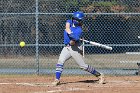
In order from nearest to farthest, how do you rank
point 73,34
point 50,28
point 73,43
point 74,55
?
1. point 73,34
2. point 73,43
3. point 74,55
4. point 50,28

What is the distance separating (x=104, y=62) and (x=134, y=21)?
6.51 ft

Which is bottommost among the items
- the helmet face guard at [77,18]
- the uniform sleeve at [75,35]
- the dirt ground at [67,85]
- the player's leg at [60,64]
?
the dirt ground at [67,85]

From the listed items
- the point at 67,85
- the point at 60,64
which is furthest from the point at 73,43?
the point at 67,85

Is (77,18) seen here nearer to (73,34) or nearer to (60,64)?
(73,34)

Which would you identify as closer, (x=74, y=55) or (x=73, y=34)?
(x=73, y=34)

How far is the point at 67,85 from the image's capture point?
11.8 metres

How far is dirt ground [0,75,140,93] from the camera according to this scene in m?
10.8

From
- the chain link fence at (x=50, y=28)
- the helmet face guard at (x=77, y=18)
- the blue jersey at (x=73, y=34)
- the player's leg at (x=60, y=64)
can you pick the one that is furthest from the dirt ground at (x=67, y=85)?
the chain link fence at (x=50, y=28)

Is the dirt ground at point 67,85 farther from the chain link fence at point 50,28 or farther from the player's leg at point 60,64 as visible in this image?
the chain link fence at point 50,28

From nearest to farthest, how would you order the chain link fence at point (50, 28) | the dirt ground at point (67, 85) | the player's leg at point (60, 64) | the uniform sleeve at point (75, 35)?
the dirt ground at point (67, 85) < the uniform sleeve at point (75, 35) < the player's leg at point (60, 64) < the chain link fence at point (50, 28)

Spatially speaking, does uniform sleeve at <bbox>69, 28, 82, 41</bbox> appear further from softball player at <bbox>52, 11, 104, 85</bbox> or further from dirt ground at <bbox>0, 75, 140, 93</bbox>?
dirt ground at <bbox>0, 75, 140, 93</bbox>

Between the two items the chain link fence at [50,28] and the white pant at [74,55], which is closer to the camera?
the white pant at [74,55]

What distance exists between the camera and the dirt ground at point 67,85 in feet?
35.5

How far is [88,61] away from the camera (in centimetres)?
1881
